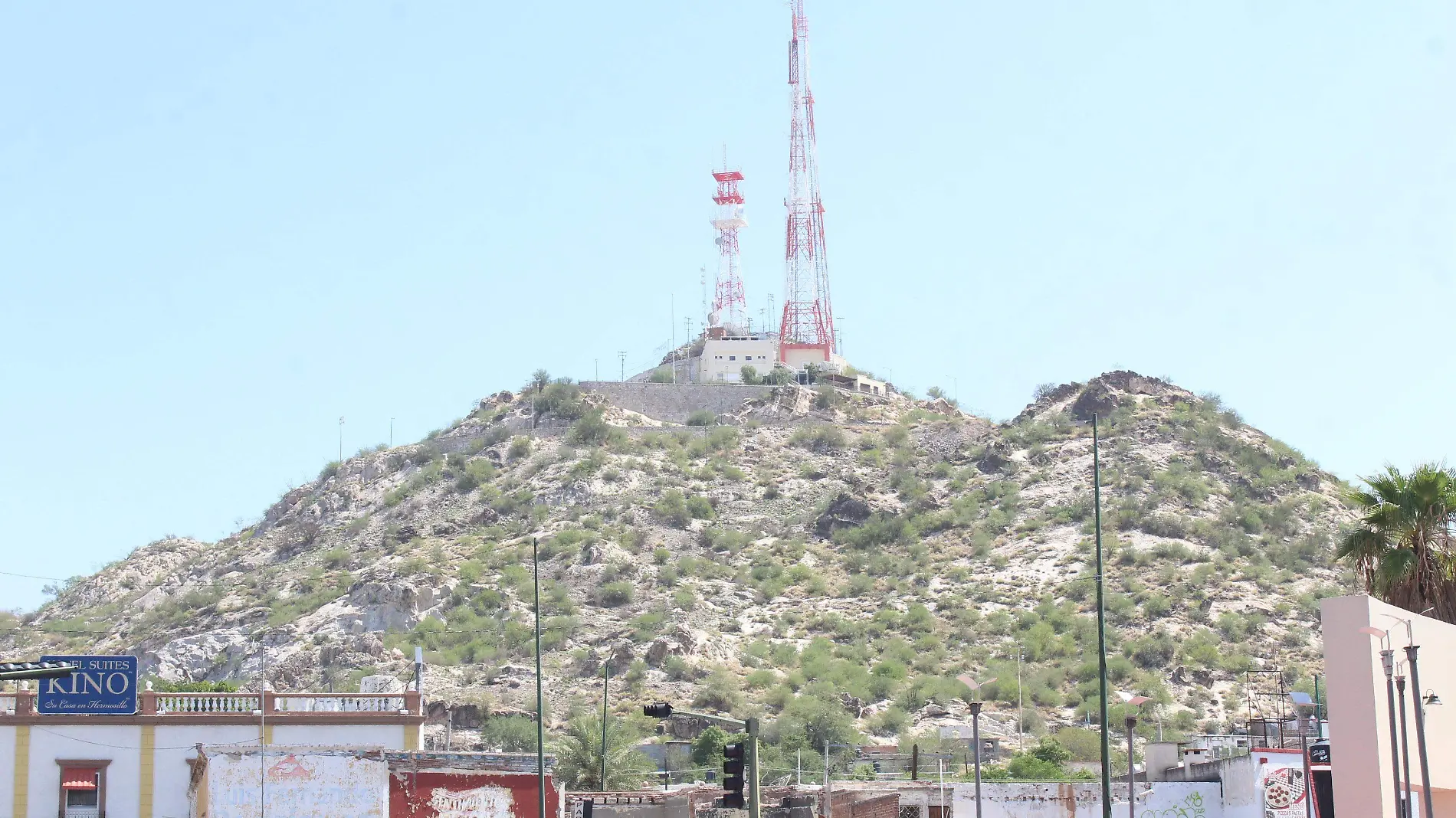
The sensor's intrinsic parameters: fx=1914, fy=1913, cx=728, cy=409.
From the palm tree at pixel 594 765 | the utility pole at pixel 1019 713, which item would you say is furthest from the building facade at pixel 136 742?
the utility pole at pixel 1019 713

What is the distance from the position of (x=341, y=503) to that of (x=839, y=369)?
36.3 m

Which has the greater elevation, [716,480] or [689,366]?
[689,366]

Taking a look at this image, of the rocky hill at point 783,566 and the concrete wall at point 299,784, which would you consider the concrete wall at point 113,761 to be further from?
the rocky hill at point 783,566

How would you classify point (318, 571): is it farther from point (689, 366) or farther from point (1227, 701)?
point (1227, 701)

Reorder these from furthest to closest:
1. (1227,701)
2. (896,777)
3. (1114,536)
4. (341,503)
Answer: (341,503) < (1114,536) < (1227,701) < (896,777)

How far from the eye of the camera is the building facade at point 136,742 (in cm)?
4953

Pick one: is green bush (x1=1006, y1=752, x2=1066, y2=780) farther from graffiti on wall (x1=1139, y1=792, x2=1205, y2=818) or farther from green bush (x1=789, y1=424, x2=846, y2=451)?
green bush (x1=789, y1=424, x2=846, y2=451)

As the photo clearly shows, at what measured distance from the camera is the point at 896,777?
2625 inches

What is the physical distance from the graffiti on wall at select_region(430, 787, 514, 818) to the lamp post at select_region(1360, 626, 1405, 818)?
22398mm

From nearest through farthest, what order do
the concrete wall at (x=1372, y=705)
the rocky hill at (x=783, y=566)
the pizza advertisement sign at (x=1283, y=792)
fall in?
the concrete wall at (x=1372, y=705), the pizza advertisement sign at (x=1283, y=792), the rocky hill at (x=783, y=566)

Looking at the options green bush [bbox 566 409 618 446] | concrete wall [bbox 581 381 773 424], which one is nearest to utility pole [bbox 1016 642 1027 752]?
green bush [bbox 566 409 618 446]

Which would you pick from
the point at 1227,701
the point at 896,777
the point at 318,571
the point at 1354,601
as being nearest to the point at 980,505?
the point at 1227,701

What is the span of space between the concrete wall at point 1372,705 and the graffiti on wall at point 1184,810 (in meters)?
18.3

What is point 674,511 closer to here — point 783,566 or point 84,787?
point 783,566
